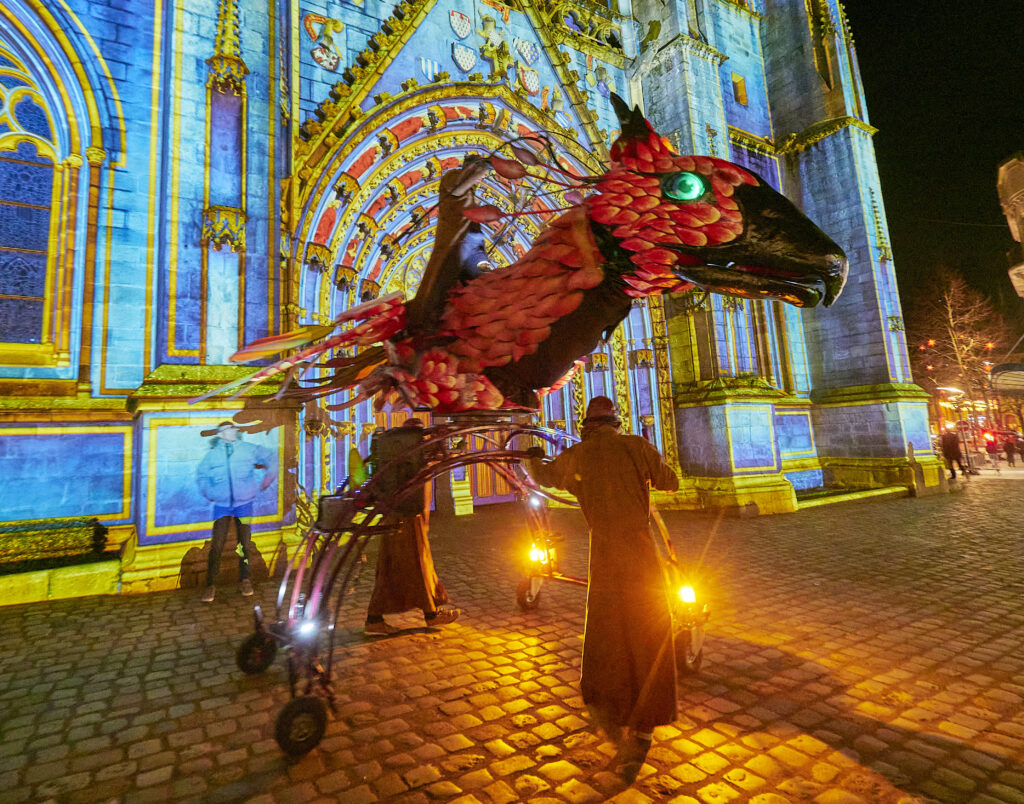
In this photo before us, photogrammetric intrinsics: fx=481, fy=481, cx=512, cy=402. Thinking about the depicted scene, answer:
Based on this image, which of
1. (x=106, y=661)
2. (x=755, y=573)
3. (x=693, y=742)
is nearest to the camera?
(x=693, y=742)

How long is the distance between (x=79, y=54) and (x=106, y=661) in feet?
24.8

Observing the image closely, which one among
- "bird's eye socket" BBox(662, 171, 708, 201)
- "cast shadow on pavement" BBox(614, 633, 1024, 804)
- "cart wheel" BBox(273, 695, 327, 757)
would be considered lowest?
"cast shadow on pavement" BBox(614, 633, 1024, 804)

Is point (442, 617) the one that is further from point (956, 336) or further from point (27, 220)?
point (956, 336)

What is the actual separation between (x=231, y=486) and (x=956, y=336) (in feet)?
104

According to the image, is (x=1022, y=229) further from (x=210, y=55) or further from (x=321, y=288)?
(x=210, y=55)

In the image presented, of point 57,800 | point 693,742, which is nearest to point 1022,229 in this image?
point 693,742

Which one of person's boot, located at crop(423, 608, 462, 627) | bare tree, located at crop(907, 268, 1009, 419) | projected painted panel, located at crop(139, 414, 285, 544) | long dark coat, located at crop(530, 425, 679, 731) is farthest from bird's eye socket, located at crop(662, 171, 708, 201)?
bare tree, located at crop(907, 268, 1009, 419)

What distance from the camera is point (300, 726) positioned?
2.42m

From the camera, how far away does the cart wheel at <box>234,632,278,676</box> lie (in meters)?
3.33

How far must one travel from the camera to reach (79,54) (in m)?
6.33

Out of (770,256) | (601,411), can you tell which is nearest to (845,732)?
(601,411)

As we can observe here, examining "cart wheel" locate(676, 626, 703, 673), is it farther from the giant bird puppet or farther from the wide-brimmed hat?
the giant bird puppet

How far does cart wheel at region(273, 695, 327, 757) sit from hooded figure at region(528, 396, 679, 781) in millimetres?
1396

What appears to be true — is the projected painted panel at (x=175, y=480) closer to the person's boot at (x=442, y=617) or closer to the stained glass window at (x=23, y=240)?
the stained glass window at (x=23, y=240)
